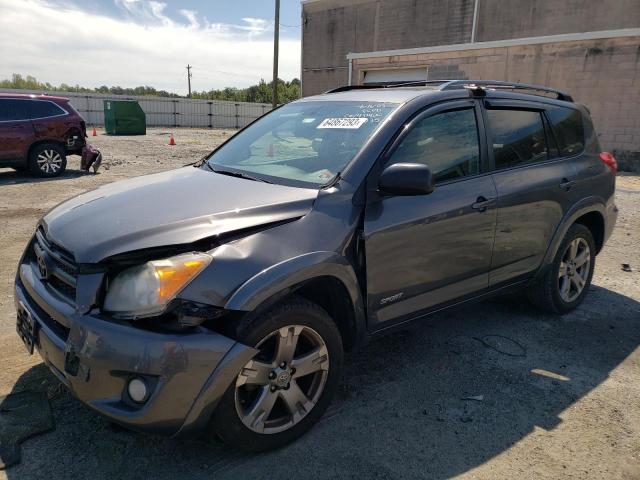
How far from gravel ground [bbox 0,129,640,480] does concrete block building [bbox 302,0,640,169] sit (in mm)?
13026

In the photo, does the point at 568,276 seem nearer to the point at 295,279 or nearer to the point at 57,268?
the point at 295,279

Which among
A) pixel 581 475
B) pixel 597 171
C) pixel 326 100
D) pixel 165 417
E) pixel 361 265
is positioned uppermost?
pixel 326 100

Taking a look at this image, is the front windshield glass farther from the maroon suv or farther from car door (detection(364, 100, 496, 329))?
the maroon suv

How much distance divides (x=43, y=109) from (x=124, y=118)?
55.9 ft

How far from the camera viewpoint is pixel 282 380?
92.8 inches

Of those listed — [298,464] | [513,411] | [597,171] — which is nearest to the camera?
[298,464]

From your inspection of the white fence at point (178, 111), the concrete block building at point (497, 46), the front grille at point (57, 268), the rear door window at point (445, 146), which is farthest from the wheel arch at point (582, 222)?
the white fence at point (178, 111)

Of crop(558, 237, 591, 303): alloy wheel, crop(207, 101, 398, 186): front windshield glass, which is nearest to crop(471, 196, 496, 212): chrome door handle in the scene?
crop(207, 101, 398, 186): front windshield glass

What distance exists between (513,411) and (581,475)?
1.74 feet

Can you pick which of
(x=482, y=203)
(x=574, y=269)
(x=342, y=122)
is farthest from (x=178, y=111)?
(x=482, y=203)

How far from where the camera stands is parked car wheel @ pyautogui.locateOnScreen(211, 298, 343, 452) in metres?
2.19

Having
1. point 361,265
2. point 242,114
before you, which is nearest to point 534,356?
point 361,265

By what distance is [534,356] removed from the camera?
3518mm

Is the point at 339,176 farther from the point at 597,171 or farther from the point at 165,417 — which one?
the point at 597,171
